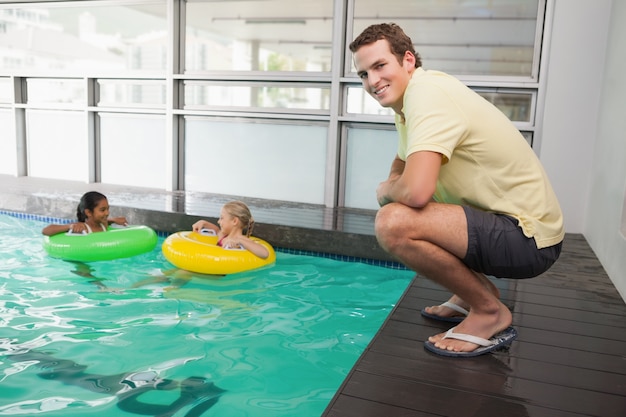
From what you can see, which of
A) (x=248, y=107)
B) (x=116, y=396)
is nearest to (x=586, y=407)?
(x=116, y=396)

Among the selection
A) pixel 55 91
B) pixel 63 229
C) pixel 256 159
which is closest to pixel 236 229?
pixel 63 229

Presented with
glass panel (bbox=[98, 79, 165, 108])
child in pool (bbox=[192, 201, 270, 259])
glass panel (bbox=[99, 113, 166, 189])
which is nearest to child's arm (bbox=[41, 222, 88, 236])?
child in pool (bbox=[192, 201, 270, 259])

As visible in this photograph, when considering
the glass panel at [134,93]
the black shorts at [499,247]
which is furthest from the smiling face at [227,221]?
the glass panel at [134,93]

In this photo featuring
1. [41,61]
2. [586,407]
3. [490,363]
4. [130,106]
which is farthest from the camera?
[41,61]

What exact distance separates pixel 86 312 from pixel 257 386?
4.71ft

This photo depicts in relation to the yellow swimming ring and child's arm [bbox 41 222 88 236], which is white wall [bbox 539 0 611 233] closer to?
the yellow swimming ring

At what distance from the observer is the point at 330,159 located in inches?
248

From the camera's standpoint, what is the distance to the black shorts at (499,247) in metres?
2.15

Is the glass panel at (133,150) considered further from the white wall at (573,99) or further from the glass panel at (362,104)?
the white wall at (573,99)

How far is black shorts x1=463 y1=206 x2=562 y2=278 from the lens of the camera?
2150 millimetres

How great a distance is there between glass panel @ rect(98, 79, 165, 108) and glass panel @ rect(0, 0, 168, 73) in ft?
0.64

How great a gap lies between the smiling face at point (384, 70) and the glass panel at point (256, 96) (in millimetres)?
4182

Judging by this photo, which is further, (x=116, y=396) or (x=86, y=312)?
(x=86, y=312)

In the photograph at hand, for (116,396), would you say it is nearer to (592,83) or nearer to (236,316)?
(236,316)
